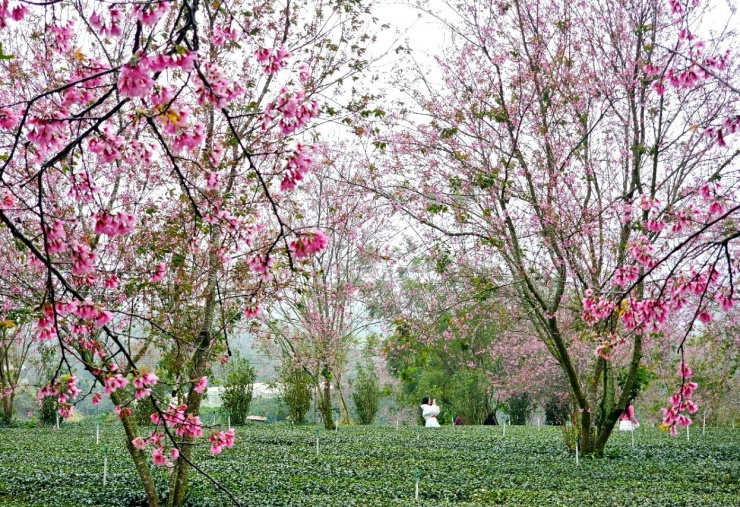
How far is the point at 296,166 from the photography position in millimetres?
2428

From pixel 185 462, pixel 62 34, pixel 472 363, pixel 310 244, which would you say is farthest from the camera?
pixel 472 363

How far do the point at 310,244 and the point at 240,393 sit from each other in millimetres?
16285

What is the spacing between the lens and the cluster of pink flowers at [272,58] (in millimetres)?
2730

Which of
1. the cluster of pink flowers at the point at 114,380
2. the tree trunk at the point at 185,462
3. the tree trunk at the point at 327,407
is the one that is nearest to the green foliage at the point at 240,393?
the tree trunk at the point at 327,407

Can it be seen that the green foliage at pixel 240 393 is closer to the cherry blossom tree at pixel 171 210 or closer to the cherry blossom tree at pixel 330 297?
the cherry blossom tree at pixel 330 297

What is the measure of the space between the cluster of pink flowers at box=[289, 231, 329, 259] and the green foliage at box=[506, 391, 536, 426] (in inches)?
835

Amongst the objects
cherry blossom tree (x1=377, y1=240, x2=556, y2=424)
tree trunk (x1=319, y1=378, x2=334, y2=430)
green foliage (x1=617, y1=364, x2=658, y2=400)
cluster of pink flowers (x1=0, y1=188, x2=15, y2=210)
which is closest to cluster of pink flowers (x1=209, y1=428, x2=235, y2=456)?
cluster of pink flowers (x1=0, y1=188, x2=15, y2=210)

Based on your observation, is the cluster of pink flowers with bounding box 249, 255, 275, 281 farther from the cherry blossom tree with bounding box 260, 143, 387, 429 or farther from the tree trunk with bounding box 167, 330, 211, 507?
the cherry blossom tree with bounding box 260, 143, 387, 429

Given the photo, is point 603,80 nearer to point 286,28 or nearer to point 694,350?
point 286,28

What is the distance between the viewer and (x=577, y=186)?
344 inches

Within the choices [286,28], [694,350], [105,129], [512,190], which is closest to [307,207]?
[512,190]

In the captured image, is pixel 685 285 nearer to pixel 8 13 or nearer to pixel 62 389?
pixel 62 389

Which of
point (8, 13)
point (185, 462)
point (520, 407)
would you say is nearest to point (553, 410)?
point (520, 407)

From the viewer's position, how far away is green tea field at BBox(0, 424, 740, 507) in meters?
6.30
